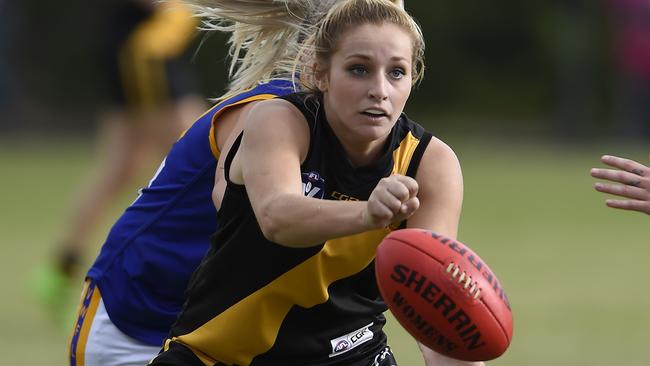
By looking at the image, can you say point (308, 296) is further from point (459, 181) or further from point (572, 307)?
point (572, 307)

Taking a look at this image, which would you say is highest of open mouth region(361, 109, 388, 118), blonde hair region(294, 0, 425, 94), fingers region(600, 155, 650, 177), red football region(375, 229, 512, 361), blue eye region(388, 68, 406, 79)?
blonde hair region(294, 0, 425, 94)

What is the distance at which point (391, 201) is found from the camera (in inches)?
118

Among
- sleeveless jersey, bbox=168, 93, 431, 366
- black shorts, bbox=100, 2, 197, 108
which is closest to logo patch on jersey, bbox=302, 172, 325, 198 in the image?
sleeveless jersey, bbox=168, 93, 431, 366

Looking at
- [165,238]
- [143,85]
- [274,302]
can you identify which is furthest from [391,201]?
[143,85]

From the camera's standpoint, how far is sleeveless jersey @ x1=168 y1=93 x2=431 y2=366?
3574 millimetres

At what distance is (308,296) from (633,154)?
12112mm

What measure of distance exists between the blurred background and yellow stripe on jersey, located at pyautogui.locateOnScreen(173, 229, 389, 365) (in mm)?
4762

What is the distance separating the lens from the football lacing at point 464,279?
3.21 m

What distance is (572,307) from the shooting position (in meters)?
7.90

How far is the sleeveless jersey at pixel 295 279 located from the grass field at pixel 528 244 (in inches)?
105

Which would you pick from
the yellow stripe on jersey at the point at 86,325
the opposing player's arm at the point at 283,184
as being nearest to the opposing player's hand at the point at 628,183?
the opposing player's arm at the point at 283,184

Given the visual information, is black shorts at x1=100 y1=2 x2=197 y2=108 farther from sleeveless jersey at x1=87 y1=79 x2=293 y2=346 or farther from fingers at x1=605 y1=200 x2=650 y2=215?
fingers at x1=605 y1=200 x2=650 y2=215

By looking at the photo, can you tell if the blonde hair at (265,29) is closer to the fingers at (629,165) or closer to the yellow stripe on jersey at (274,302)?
the yellow stripe on jersey at (274,302)

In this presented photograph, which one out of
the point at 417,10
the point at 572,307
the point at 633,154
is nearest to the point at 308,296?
the point at 572,307
